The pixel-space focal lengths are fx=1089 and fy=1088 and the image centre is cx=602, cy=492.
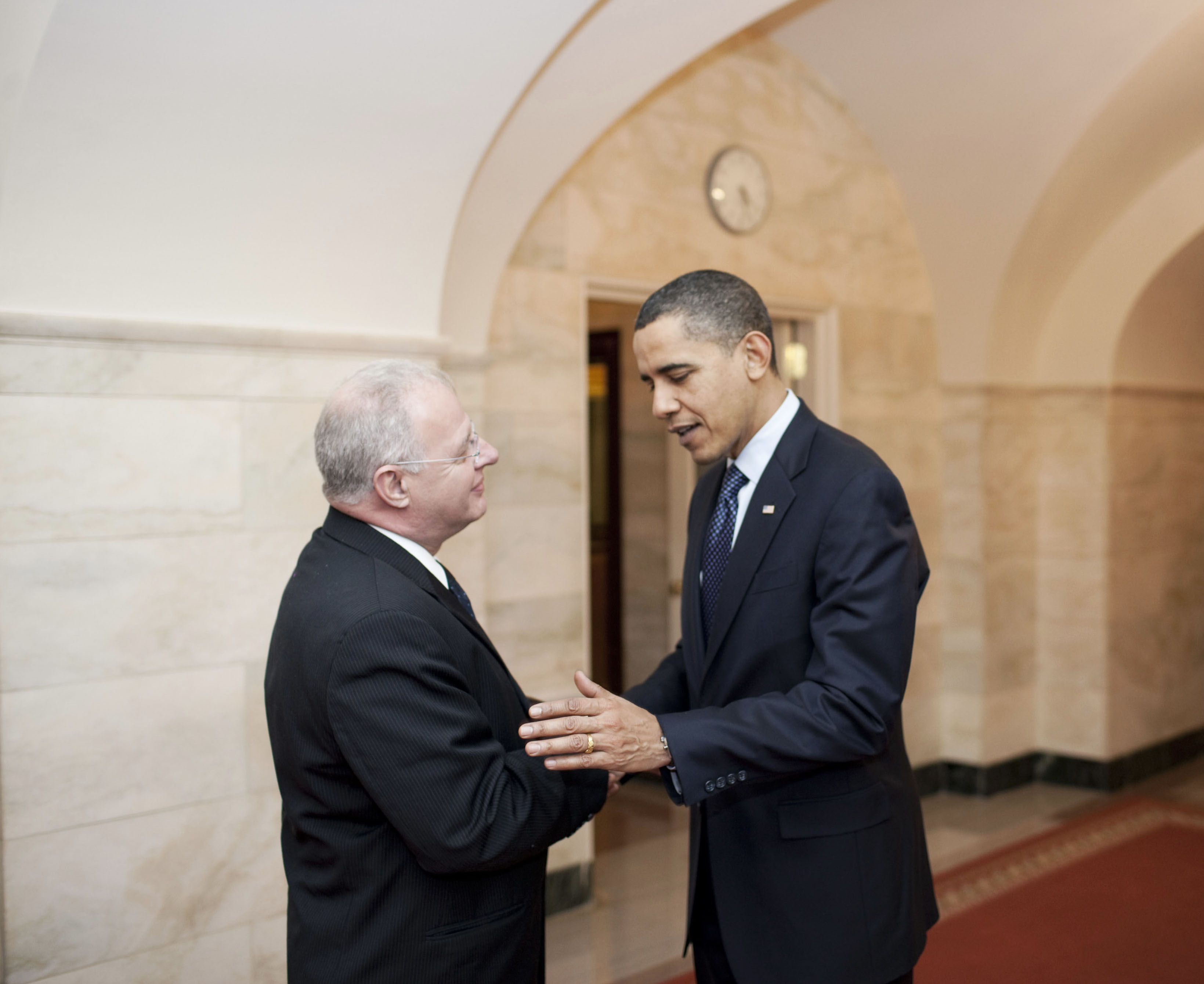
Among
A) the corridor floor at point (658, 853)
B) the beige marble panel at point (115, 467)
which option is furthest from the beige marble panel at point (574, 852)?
the beige marble panel at point (115, 467)

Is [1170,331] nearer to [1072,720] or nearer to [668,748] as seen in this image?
[1072,720]

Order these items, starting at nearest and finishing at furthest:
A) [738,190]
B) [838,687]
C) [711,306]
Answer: [838,687]
[711,306]
[738,190]

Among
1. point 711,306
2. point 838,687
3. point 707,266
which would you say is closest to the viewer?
point 838,687

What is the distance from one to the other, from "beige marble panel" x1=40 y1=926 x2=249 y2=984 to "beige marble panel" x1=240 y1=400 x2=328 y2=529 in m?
1.25

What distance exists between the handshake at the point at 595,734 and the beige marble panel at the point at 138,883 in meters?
1.82

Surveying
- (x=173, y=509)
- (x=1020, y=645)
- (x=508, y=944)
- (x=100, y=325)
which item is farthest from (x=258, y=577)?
(x=1020, y=645)

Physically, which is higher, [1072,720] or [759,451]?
[759,451]

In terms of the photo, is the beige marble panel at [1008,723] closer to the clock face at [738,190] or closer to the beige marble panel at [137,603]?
the clock face at [738,190]

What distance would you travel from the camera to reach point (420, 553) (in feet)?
6.14

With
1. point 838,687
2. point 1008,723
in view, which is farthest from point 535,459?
point 1008,723

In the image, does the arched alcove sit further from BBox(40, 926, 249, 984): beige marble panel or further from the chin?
BBox(40, 926, 249, 984): beige marble panel

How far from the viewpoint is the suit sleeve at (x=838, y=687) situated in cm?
187

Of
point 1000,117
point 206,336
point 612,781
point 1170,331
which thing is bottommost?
point 612,781

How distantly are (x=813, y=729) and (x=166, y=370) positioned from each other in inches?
85.6
